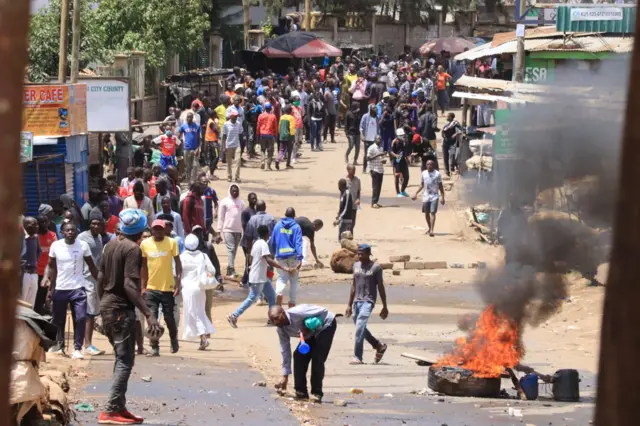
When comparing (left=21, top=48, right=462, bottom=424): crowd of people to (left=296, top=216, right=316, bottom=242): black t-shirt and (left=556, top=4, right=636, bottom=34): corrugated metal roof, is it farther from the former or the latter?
(left=556, top=4, right=636, bottom=34): corrugated metal roof

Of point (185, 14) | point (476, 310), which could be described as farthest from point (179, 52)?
point (476, 310)

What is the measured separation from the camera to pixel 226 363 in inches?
496

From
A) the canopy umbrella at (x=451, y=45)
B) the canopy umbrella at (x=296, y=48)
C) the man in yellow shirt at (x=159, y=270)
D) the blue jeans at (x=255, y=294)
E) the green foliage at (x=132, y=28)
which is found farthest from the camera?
the canopy umbrella at (x=451, y=45)

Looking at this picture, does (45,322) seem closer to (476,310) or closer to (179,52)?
(476,310)

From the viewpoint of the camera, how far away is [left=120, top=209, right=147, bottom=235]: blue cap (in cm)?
971

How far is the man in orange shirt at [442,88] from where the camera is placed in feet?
123

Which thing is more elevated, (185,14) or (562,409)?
(185,14)

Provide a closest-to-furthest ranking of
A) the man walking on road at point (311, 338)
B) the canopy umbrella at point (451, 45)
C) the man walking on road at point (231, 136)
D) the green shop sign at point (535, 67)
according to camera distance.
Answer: the man walking on road at point (311, 338) → the green shop sign at point (535, 67) → the man walking on road at point (231, 136) → the canopy umbrella at point (451, 45)

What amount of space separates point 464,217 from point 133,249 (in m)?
14.1

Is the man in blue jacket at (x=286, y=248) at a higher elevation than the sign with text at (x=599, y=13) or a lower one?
lower

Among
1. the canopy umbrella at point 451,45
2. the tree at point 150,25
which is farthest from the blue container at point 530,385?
the canopy umbrella at point 451,45

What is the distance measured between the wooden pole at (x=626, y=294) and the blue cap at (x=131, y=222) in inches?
269

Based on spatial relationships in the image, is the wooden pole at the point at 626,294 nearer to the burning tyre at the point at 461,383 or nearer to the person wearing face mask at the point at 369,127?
the burning tyre at the point at 461,383

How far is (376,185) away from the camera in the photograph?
76.3 ft
